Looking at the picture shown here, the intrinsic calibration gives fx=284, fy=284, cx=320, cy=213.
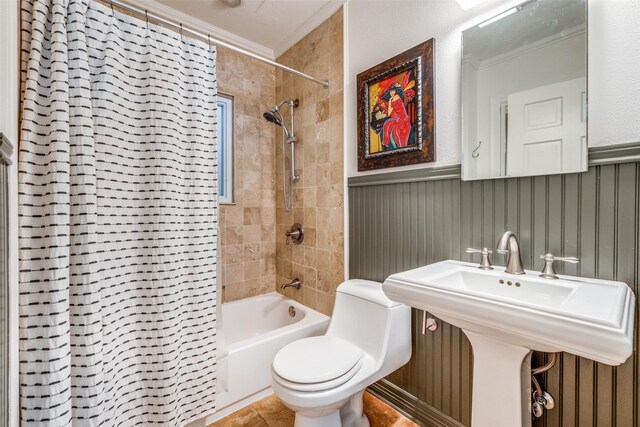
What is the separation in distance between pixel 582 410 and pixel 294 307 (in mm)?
1619

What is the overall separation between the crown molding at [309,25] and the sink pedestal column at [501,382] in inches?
80.9

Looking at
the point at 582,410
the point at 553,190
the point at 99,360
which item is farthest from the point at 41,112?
the point at 582,410

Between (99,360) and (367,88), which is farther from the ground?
(367,88)

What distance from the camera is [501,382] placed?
1001 millimetres

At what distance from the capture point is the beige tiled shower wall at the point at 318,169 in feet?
6.24

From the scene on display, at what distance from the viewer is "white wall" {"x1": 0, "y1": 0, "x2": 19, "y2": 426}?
892mm

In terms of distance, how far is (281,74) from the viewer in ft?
7.89

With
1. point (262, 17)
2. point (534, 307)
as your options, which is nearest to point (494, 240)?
point (534, 307)

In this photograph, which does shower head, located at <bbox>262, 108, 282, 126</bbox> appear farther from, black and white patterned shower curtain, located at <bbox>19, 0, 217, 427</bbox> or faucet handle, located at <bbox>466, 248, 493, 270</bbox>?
faucet handle, located at <bbox>466, 248, 493, 270</bbox>

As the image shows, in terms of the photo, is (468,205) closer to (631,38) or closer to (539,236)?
(539,236)

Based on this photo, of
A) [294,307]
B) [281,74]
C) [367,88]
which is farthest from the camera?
[281,74]

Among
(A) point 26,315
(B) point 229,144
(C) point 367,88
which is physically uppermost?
(C) point 367,88

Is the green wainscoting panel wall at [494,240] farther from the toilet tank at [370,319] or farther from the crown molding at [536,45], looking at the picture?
the crown molding at [536,45]

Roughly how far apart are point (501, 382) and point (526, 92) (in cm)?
110
